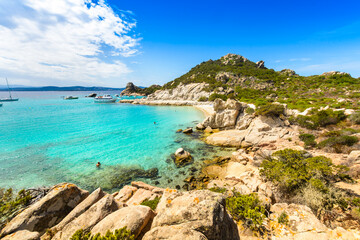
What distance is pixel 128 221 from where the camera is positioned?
4.63 metres

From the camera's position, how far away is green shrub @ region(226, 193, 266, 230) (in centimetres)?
580

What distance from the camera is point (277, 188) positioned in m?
9.30

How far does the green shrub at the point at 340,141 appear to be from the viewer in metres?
14.2

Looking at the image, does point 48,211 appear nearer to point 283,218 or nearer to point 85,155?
point 283,218

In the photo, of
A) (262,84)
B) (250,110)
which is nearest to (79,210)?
(250,110)

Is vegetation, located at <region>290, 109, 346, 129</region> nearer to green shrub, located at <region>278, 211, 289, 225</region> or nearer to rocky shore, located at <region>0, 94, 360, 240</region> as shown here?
rocky shore, located at <region>0, 94, 360, 240</region>

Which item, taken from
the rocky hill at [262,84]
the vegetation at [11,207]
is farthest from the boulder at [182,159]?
the rocky hill at [262,84]

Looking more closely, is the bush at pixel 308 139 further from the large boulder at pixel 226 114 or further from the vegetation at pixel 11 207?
the vegetation at pixel 11 207

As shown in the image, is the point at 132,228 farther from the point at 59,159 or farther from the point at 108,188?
the point at 59,159

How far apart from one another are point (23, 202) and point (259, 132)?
26.0m

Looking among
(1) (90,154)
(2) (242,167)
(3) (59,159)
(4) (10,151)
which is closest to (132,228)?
(2) (242,167)

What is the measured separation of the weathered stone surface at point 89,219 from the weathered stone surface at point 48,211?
4.67ft

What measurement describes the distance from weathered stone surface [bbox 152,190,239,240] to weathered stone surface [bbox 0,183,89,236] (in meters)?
5.07

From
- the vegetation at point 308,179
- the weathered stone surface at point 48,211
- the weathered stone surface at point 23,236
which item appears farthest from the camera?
the vegetation at point 308,179
